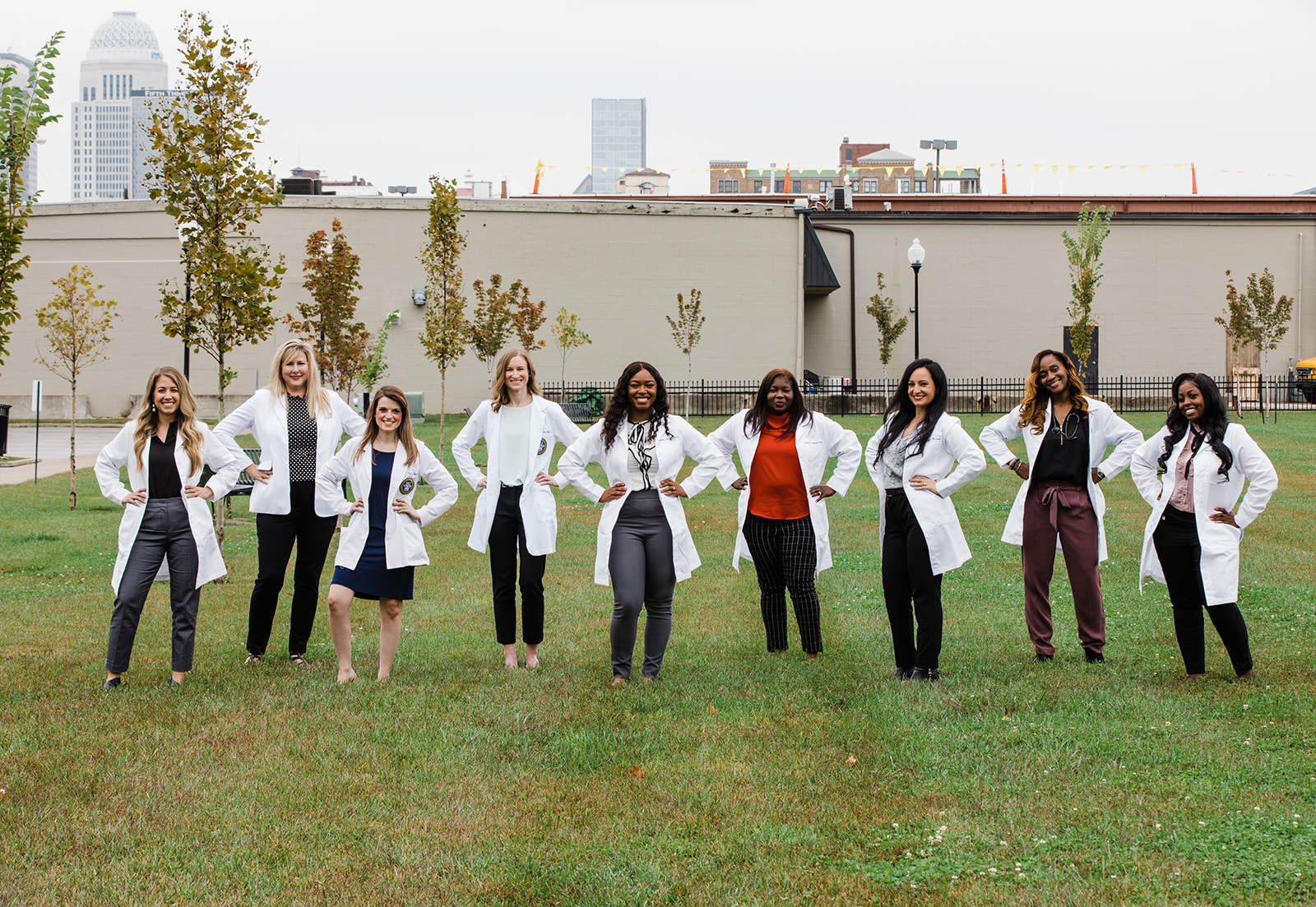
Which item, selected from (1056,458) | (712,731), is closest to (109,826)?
(712,731)

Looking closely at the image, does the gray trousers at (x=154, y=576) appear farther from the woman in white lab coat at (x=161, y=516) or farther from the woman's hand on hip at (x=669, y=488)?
the woman's hand on hip at (x=669, y=488)

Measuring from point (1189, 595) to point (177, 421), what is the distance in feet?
20.5

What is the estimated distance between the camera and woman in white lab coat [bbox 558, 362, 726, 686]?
6.94m

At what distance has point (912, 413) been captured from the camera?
7176 millimetres

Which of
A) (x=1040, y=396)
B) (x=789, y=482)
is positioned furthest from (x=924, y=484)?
(x=1040, y=396)

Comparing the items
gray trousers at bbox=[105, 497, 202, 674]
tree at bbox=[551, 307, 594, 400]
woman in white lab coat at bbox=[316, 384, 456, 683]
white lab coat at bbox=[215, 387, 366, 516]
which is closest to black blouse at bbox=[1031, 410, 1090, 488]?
woman in white lab coat at bbox=[316, 384, 456, 683]

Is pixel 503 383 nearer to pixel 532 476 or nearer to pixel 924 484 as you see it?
pixel 532 476

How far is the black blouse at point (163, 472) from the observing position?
6.83 meters

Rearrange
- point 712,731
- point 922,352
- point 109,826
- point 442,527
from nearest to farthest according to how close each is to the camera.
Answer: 1. point 109,826
2. point 712,731
3. point 442,527
4. point 922,352

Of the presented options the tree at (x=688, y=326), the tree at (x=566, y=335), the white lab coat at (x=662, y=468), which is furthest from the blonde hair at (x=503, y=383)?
the tree at (x=688, y=326)

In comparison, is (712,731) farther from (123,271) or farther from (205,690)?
(123,271)

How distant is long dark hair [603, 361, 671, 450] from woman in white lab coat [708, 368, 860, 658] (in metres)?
0.52

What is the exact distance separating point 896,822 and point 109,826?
3186 millimetres

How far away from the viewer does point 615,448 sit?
7.02 meters
